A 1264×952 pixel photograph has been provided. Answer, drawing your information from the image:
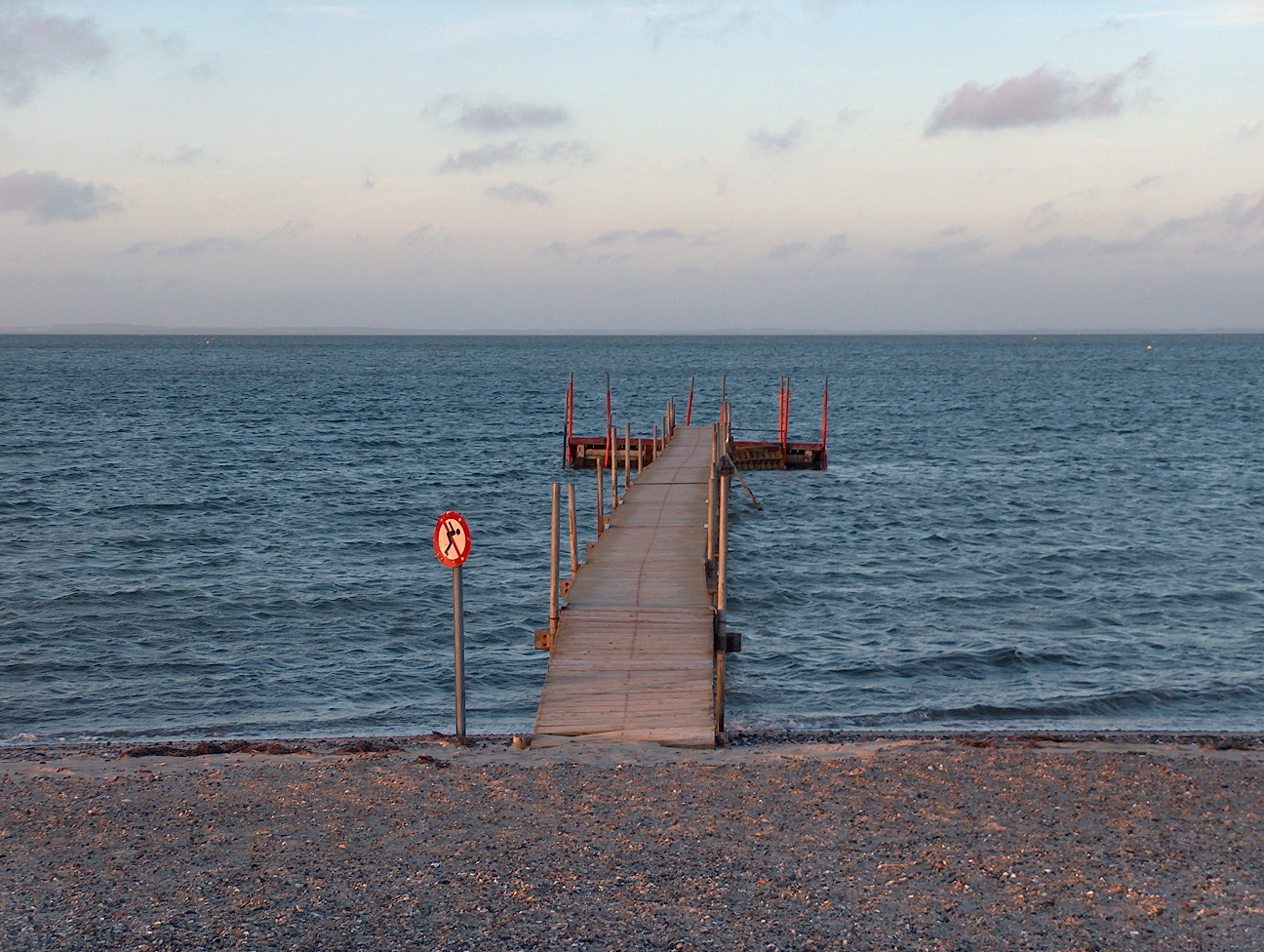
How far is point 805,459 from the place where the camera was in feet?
121

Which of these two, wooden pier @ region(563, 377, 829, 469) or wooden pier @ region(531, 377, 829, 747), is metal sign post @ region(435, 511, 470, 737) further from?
wooden pier @ region(563, 377, 829, 469)

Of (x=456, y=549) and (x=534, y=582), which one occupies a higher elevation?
(x=456, y=549)

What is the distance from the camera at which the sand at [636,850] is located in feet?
22.5

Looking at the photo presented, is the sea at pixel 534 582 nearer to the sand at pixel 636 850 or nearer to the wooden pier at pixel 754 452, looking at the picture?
the wooden pier at pixel 754 452

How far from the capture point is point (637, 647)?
13.3 metres

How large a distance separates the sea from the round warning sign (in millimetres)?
3388

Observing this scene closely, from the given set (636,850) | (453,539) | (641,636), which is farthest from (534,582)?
(636,850)

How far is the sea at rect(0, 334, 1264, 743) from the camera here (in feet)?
49.6

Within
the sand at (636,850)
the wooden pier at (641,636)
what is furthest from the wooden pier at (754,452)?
the sand at (636,850)

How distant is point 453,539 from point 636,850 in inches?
166

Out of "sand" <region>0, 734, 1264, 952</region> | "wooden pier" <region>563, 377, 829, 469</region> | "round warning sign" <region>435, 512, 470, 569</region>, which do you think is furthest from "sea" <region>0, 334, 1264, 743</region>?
"sand" <region>0, 734, 1264, 952</region>

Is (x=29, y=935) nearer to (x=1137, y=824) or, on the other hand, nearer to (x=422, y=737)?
(x=422, y=737)

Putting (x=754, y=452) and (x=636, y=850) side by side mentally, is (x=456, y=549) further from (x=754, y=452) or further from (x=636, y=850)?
(x=754, y=452)

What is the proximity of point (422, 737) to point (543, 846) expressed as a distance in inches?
183
